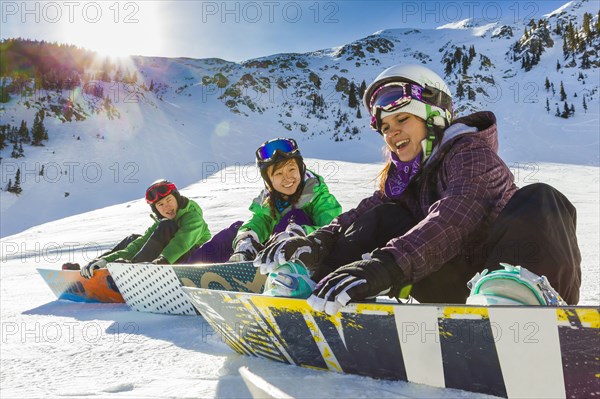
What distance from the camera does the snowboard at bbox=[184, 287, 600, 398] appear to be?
50.7 inches

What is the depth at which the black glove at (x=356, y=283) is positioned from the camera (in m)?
1.62

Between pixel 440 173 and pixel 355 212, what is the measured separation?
0.72m

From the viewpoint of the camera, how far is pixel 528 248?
1.72 m

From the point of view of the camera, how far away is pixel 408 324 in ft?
5.13

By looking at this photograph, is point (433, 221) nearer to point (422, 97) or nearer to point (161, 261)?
point (422, 97)

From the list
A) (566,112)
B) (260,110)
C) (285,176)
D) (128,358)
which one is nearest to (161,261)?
(285,176)

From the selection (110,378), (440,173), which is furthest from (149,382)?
(440,173)

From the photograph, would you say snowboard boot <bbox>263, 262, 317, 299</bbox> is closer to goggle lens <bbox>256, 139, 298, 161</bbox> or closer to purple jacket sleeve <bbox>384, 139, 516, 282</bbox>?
purple jacket sleeve <bbox>384, 139, 516, 282</bbox>

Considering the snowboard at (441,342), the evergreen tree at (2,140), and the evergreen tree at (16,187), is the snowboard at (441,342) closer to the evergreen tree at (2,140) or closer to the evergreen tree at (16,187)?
the evergreen tree at (16,187)

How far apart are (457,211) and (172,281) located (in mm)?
2619

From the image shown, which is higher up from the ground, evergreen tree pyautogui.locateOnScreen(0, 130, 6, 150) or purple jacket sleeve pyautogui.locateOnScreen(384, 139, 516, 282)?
evergreen tree pyautogui.locateOnScreen(0, 130, 6, 150)

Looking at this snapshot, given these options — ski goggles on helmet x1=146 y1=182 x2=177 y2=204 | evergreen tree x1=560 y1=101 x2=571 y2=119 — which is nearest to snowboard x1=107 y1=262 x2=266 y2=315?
ski goggles on helmet x1=146 y1=182 x2=177 y2=204

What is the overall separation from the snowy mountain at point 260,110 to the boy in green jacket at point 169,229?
17.8 meters

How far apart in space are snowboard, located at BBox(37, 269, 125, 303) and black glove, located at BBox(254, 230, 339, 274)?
2.87 meters
